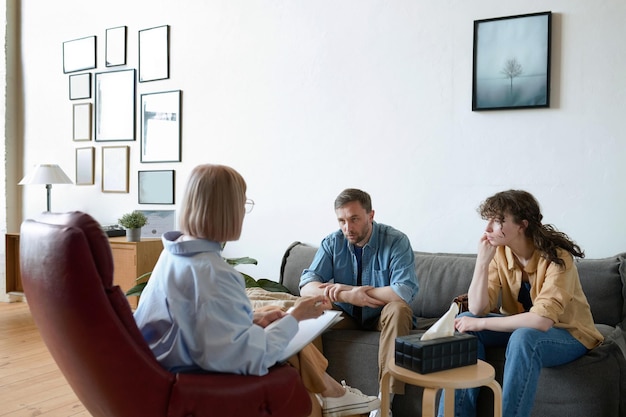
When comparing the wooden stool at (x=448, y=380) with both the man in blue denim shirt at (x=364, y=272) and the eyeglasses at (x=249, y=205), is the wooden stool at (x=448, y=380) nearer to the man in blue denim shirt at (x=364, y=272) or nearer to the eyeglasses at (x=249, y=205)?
the man in blue denim shirt at (x=364, y=272)

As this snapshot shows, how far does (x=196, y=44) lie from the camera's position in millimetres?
4410

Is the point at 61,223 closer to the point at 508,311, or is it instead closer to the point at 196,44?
the point at 508,311

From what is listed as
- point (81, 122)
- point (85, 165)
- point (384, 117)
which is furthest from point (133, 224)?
point (384, 117)

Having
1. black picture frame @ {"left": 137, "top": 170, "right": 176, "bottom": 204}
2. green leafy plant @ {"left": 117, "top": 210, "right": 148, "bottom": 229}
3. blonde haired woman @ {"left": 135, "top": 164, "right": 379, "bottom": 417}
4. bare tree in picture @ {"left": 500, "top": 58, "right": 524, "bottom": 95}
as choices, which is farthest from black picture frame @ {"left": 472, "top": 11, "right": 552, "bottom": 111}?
green leafy plant @ {"left": 117, "top": 210, "right": 148, "bottom": 229}

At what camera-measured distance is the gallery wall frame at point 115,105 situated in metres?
4.77

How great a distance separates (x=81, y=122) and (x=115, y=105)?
43cm

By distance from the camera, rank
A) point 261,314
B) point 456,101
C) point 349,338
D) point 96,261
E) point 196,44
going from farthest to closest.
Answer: point 196,44
point 456,101
point 349,338
point 261,314
point 96,261

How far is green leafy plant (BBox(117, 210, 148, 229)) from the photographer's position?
14.0 ft

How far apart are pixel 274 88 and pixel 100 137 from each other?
1.79m

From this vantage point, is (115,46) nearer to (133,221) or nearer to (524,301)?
(133,221)

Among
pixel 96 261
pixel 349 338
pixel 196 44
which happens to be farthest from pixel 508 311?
pixel 196 44

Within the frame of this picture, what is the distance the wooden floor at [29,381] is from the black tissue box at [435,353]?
1615 mm

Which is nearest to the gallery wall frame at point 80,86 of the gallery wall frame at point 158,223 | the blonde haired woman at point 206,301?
the gallery wall frame at point 158,223

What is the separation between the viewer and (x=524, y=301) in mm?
2482
